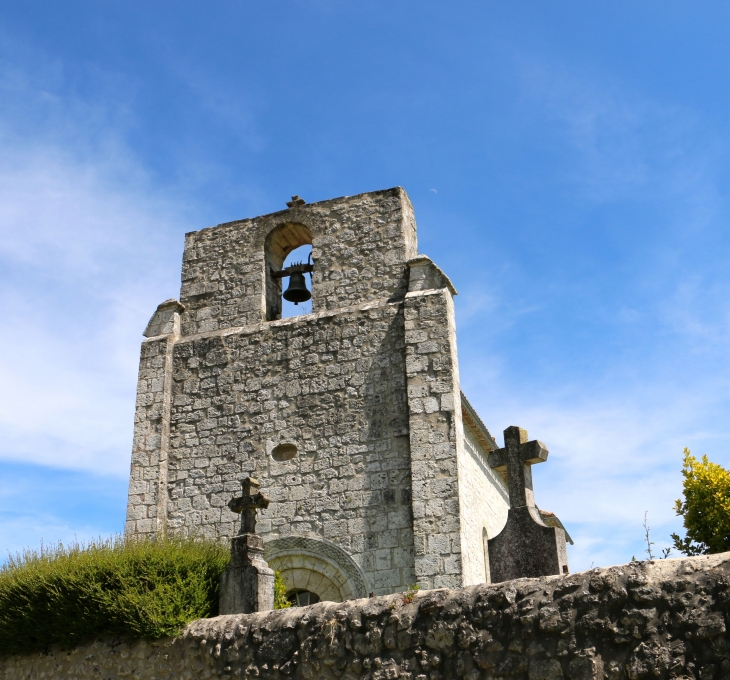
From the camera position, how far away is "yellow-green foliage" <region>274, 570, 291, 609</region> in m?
8.64

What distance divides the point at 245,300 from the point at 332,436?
2596 millimetres

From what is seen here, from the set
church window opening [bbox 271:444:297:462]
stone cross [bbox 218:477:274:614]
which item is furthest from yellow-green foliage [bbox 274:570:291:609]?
church window opening [bbox 271:444:297:462]

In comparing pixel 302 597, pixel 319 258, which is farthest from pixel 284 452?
pixel 319 258

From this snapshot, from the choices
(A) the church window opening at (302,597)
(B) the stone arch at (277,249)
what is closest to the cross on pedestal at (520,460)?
(A) the church window opening at (302,597)

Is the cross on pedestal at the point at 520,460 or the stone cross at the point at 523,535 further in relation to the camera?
the cross on pedestal at the point at 520,460

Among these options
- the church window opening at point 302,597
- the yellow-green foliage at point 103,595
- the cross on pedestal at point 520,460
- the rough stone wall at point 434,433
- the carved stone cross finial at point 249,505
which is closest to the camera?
the yellow-green foliage at point 103,595

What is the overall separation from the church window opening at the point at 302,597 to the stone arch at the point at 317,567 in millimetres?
69

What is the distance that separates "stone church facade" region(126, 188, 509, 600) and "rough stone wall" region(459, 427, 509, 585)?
74 millimetres

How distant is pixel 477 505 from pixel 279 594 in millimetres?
4282

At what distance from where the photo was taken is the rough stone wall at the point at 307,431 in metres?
9.95

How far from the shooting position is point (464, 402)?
11578mm

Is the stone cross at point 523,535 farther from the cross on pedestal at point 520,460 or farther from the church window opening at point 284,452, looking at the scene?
the church window opening at point 284,452

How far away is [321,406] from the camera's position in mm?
10648

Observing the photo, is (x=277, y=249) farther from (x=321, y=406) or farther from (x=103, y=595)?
(x=103, y=595)
